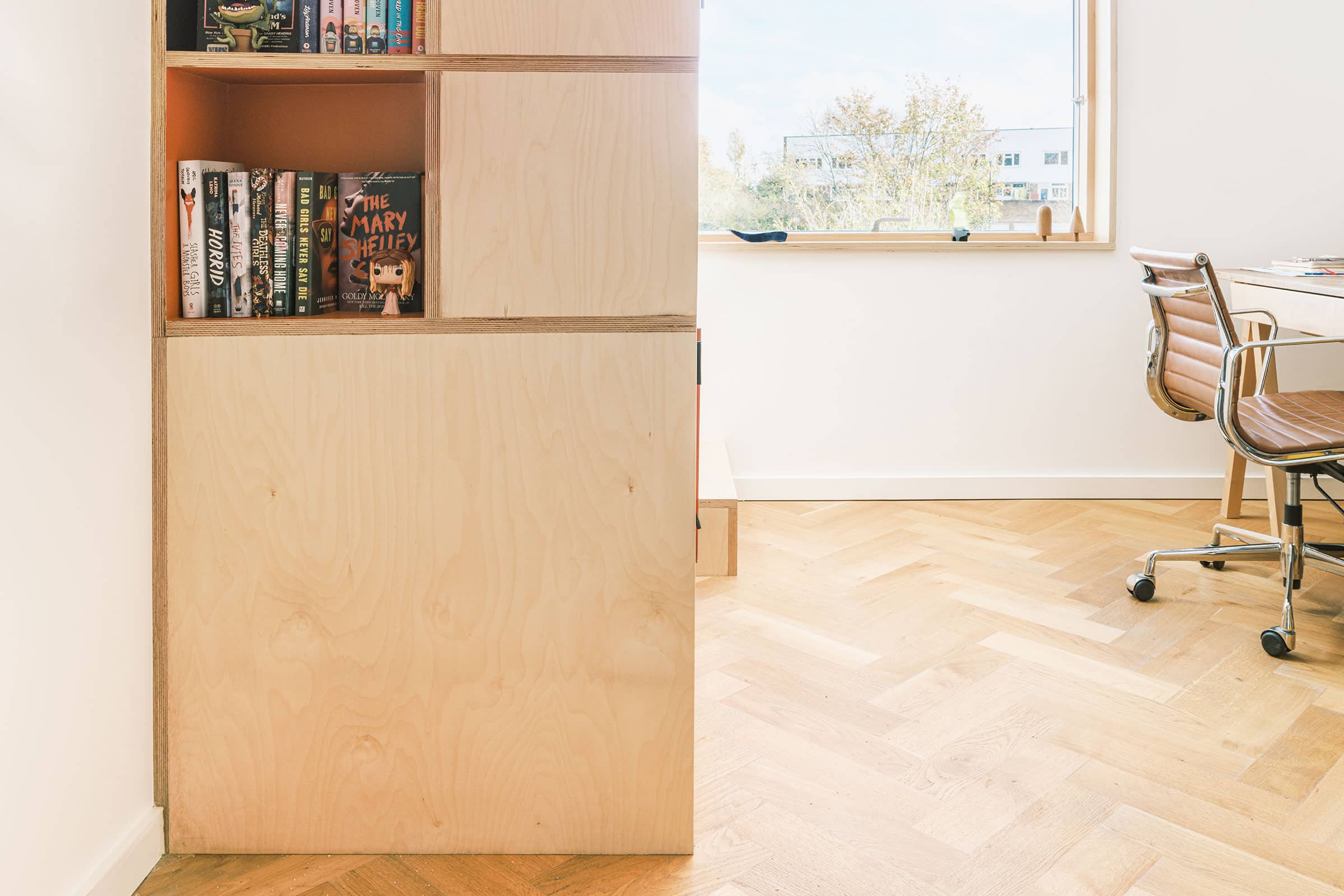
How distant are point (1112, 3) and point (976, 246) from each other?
946mm

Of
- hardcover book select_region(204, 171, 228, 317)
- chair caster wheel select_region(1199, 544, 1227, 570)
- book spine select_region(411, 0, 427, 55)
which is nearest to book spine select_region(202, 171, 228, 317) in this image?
hardcover book select_region(204, 171, 228, 317)

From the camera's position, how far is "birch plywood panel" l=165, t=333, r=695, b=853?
1.45 metres

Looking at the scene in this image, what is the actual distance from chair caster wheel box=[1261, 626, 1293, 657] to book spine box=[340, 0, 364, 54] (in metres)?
2.23

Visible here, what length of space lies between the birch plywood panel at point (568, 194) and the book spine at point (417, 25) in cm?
7

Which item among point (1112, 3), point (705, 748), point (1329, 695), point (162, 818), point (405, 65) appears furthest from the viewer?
point (1112, 3)

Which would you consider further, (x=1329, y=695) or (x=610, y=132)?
(x=1329, y=695)

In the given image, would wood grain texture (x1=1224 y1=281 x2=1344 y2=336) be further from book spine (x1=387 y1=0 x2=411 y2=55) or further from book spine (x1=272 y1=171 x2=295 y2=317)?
book spine (x1=272 y1=171 x2=295 y2=317)

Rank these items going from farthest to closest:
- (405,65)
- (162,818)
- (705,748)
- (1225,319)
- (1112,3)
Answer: (1112,3), (1225,319), (705,748), (162,818), (405,65)

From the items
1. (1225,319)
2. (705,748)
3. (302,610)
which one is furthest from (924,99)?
(302,610)

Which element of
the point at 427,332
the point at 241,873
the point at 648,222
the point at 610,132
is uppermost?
the point at 610,132

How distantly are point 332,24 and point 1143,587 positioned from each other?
2.34 meters

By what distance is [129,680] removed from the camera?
4.66 ft

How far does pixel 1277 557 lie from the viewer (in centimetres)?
289

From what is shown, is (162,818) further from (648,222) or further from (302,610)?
(648,222)
